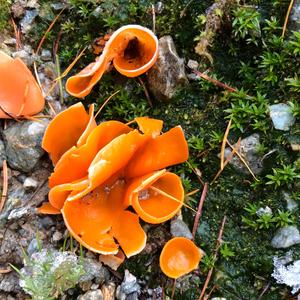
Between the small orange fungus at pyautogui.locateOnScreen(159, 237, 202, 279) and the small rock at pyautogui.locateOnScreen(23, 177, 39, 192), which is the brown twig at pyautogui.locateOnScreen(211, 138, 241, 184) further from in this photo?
the small rock at pyautogui.locateOnScreen(23, 177, 39, 192)

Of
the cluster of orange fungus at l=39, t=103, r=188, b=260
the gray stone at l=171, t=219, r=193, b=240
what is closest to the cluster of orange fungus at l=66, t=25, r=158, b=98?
the cluster of orange fungus at l=39, t=103, r=188, b=260

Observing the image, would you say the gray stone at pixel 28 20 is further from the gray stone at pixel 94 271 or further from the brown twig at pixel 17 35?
the gray stone at pixel 94 271

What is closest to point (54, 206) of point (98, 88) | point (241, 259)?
point (98, 88)

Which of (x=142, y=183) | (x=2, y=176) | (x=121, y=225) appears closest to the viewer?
(x=142, y=183)

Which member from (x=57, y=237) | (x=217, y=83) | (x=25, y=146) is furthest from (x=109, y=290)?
(x=217, y=83)

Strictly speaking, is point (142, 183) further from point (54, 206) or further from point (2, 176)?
point (2, 176)

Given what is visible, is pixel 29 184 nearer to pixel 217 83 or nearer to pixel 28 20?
pixel 28 20

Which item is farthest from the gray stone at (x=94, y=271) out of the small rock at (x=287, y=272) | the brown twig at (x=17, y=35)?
the brown twig at (x=17, y=35)
